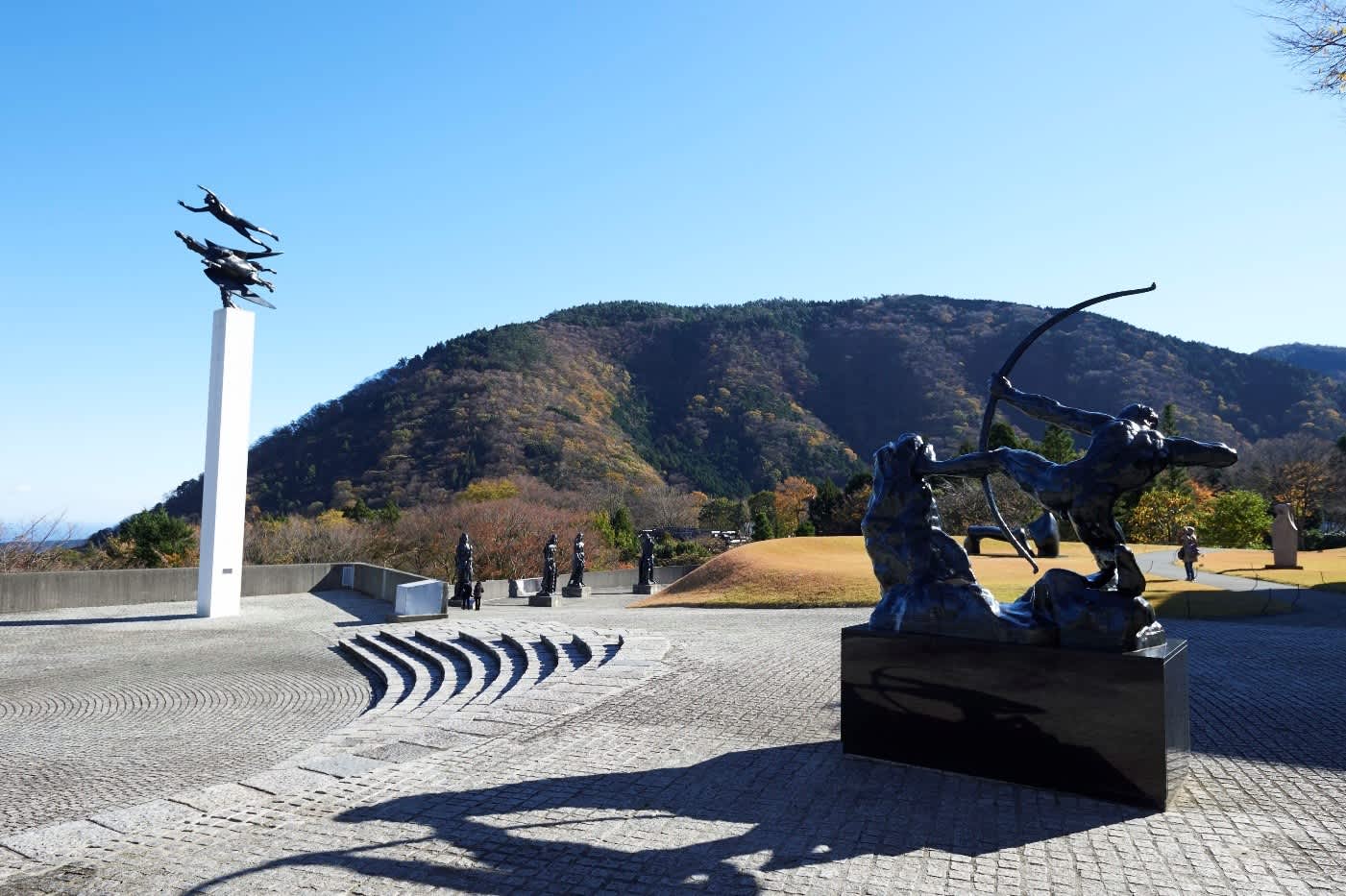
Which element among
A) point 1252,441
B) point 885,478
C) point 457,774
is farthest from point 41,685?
point 1252,441

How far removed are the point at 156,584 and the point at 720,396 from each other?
77.6 meters

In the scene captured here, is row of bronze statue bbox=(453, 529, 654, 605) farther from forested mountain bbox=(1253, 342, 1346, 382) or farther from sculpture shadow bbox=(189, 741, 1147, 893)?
forested mountain bbox=(1253, 342, 1346, 382)

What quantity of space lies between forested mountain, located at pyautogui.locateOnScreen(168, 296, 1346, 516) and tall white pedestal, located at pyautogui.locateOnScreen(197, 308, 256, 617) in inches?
1510

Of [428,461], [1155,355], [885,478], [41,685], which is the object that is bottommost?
[41,685]

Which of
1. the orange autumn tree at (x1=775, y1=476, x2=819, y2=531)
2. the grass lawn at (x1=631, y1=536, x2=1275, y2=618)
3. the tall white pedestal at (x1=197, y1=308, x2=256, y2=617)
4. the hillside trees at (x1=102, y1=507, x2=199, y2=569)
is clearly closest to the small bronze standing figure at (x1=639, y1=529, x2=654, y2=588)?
the grass lawn at (x1=631, y1=536, x2=1275, y2=618)

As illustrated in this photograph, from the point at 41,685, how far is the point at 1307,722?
47.6 ft

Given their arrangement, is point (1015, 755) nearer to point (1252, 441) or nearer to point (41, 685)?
point (41, 685)

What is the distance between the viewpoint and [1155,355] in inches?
4060

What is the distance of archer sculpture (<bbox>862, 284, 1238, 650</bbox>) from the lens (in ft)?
18.8

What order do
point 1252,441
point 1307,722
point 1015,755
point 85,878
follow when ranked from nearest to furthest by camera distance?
point 85,878
point 1015,755
point 1307,722
point 1252,441

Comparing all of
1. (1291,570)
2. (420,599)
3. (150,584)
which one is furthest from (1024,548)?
(1291,570)

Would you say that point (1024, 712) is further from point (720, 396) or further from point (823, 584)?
point (720, 396)

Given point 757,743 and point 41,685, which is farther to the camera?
point 41,685

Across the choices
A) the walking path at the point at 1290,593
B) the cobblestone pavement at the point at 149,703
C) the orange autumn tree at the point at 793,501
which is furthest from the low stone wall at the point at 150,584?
the orange autumn tree at the point at 793,501
